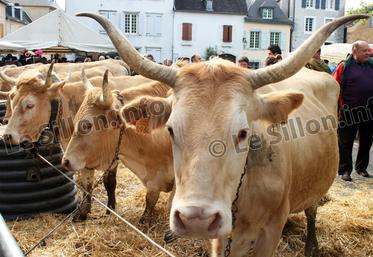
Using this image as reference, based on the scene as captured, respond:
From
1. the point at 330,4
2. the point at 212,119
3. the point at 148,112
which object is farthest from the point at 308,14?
the point at 212,119

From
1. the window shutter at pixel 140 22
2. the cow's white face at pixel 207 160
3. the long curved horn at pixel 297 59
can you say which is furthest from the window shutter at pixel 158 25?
the cow's white face at pixel 207 160

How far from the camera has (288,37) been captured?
165 ft

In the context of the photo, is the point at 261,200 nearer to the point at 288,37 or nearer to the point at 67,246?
the point at 67,246

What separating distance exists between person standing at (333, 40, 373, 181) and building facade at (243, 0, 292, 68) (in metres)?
39.3

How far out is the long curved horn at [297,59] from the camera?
2557 mm

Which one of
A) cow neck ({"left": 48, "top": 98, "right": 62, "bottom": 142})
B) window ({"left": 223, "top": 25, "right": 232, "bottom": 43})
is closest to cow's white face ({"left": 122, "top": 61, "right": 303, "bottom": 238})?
cow neck ({"left": 48, "top": 98, "right": 62, "bottom": 142})

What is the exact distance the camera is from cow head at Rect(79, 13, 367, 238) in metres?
2.23

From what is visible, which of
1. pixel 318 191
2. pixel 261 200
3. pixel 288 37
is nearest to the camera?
pixel 261 200

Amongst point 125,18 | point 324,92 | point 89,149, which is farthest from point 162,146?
point 125,18

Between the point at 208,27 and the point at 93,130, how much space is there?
42.2 metres

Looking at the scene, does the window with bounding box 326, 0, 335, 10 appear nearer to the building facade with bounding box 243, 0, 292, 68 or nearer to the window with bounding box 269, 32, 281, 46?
the building facade with bounding box 243, 0, 292, 68

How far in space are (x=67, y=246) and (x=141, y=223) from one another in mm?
964

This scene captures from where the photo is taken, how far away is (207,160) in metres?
2.36

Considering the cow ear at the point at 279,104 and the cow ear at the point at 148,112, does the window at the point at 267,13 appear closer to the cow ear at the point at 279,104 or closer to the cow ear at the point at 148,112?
the cow ear at the point at 148,112
